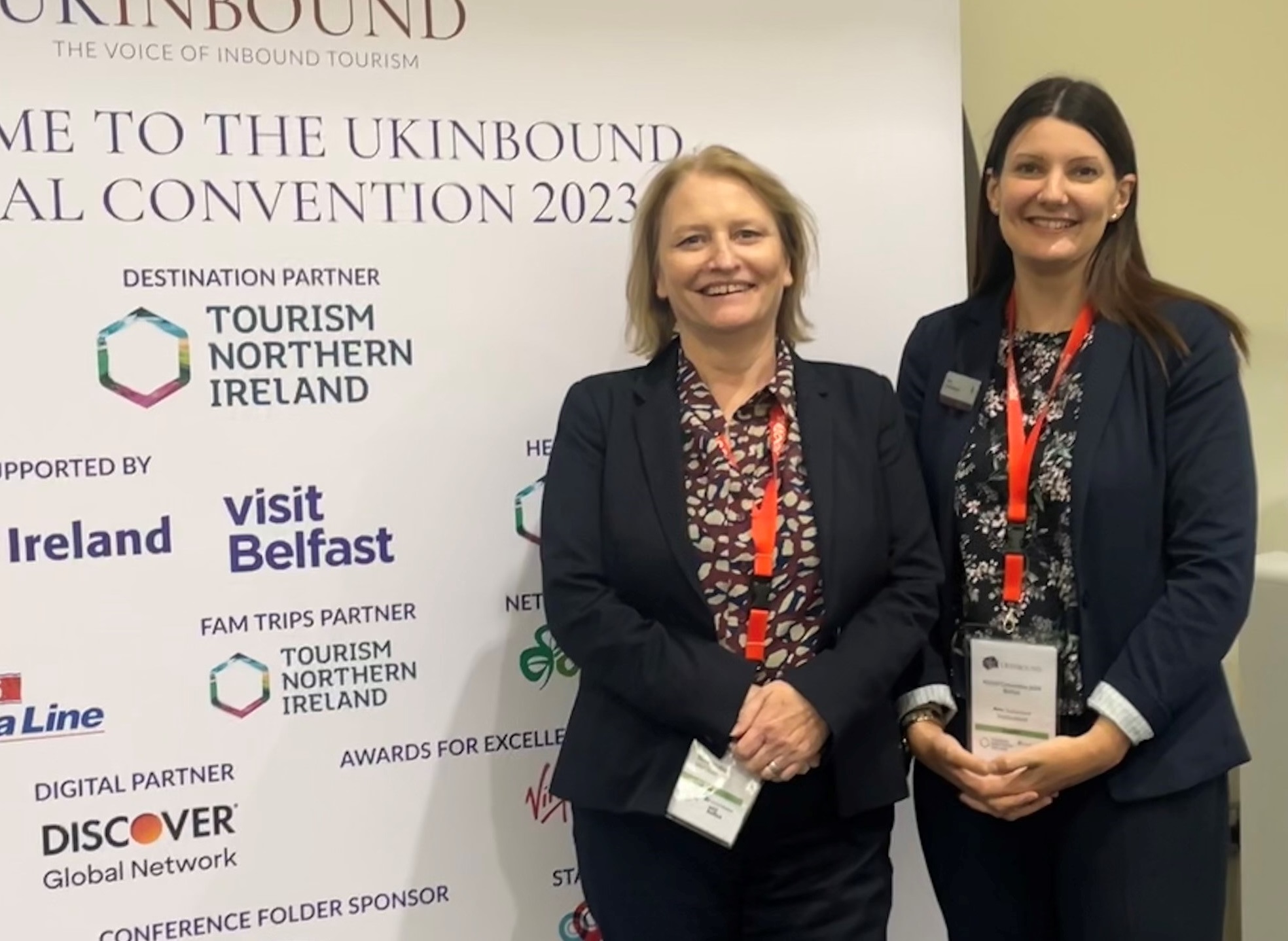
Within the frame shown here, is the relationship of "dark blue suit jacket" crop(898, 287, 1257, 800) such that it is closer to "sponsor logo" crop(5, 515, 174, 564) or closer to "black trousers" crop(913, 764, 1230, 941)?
"black trousers" crop(913, 764, 1230, 941)

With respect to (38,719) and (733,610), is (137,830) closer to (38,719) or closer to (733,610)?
(38,719)

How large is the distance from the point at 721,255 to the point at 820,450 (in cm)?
30

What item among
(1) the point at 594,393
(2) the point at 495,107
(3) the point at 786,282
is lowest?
(1) the point at 594,393

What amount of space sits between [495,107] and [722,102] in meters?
0.40

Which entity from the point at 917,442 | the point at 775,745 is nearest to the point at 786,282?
the point at 917,442

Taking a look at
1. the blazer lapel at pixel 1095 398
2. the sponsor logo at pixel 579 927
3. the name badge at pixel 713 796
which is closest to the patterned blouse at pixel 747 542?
the name badge at pixel 713 796

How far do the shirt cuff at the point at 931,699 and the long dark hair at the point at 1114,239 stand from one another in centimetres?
54

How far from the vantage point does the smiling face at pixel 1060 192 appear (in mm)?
1591

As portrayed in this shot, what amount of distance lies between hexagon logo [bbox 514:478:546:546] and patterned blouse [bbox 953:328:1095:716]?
0.71 m

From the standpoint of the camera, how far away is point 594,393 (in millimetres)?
1683

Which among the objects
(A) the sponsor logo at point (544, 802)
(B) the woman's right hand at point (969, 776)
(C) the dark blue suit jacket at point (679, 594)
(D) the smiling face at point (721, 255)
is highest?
(D) the smiling face at point (721, 255)

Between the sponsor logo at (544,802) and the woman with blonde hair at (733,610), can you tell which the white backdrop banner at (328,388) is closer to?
the sponsor logo at (544,802)

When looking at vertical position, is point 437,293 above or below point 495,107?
below

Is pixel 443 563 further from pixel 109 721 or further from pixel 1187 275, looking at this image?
pixel 1187 275
